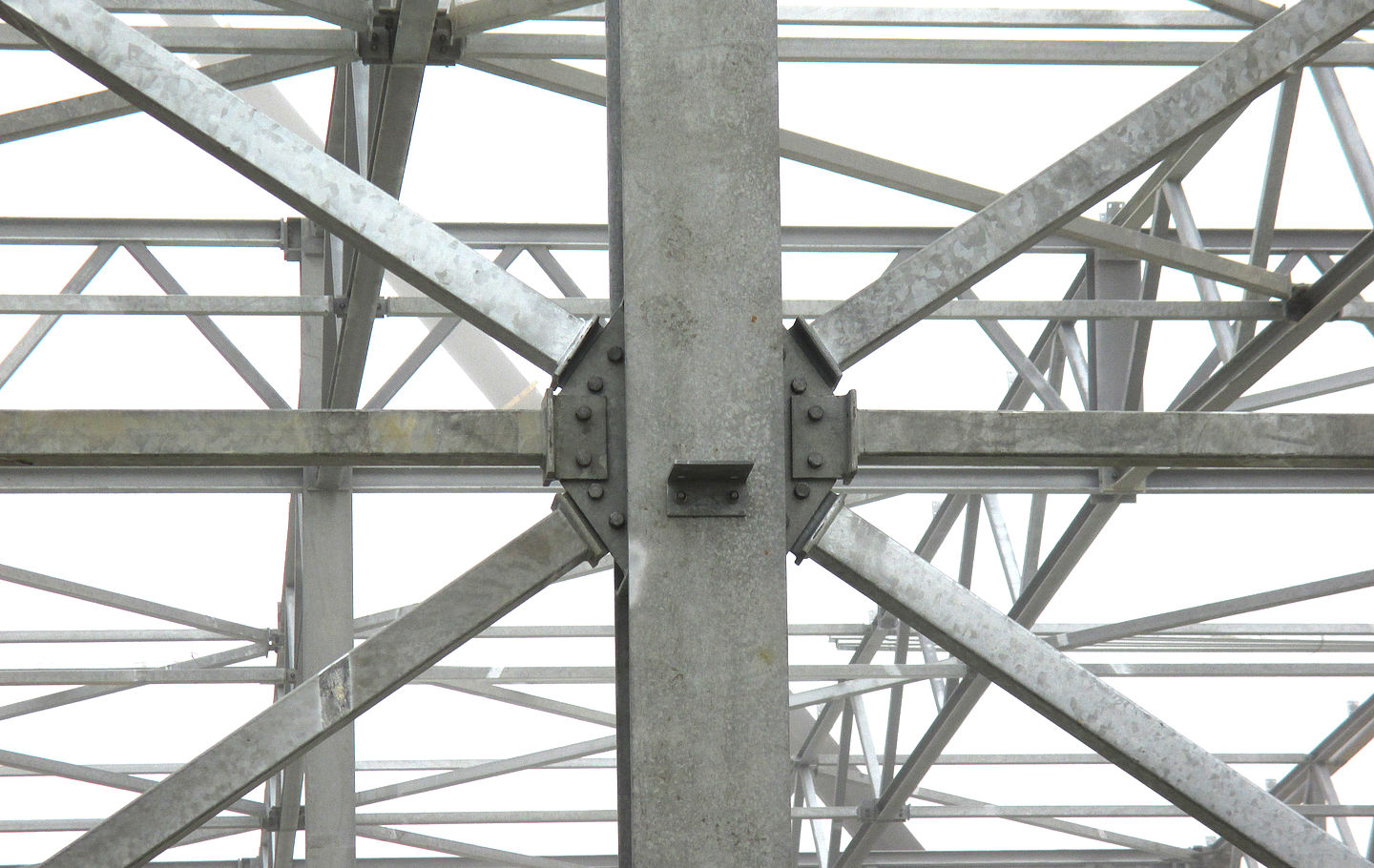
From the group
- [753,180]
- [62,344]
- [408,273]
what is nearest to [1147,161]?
[753,180]

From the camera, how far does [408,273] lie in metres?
3.95

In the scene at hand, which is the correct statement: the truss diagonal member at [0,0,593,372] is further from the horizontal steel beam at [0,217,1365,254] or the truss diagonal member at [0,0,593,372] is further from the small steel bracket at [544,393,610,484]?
the horizontal steel beam at [0,217,1365,254]

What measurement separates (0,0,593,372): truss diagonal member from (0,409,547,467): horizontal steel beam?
22 centimetres

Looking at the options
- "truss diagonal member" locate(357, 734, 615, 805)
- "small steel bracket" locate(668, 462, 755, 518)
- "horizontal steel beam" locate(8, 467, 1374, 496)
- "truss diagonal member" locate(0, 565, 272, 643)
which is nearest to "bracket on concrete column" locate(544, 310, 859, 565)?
"small steel bracket" locate(668, 462, 755, 518)

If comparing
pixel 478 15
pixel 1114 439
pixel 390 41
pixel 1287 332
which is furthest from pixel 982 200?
pixel 1114 439

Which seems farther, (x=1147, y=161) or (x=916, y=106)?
(x=916, y=106)

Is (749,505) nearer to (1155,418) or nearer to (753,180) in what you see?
(753,180)

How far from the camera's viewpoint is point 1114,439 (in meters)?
4.11

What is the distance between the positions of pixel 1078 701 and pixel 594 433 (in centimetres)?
131

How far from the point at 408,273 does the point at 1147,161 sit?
1.86m

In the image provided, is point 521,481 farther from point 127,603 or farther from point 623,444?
point 623,444

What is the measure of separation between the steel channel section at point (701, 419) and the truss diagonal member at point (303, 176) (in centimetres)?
25

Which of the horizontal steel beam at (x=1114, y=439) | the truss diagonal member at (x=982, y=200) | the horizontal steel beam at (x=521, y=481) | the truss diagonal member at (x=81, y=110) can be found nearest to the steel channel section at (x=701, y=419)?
the horizontal steel beam at (x=1114, y=439)

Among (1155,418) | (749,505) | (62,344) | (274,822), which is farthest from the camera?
(62,344)
